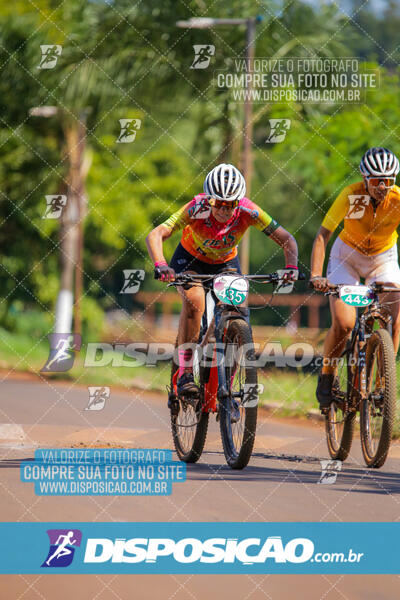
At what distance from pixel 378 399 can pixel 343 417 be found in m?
0.64

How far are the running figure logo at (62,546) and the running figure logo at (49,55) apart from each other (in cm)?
1640

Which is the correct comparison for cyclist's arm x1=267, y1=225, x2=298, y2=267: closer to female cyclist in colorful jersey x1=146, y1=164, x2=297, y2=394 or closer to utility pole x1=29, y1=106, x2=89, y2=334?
female cyclist in colorful jersey x1=146, y1=164, x2=297, y2=394

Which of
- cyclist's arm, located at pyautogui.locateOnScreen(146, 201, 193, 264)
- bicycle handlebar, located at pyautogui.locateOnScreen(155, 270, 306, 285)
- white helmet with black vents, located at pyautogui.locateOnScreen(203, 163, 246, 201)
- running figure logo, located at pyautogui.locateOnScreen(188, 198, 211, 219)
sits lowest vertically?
bicycle handlebar, located at pyautogui.locateOnScreen(155, 270, 306, 285)

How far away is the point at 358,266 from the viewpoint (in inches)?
317

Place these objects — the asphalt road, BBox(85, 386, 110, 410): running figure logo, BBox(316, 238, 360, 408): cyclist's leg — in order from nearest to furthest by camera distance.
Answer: the asphalt road → BBox(316, 238, 360, 408): cyclist's leg → BBox(85, 386, 110, 410): running figure logo

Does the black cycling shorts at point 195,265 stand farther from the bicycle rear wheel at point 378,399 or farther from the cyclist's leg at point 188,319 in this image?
the bicycle rear wheel at point 378,399

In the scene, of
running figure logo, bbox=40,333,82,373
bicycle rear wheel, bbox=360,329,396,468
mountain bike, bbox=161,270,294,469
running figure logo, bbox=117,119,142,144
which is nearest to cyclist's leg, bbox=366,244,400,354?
bicycle rear wheel, bbox=360,329,396,468

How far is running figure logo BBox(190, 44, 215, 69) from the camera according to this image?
19472 millimetres

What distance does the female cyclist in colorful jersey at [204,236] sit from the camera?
7.29 m

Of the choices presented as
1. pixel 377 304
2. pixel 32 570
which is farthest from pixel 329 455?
pixel 32 570

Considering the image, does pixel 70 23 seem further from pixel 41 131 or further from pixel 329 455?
pixel 329 455

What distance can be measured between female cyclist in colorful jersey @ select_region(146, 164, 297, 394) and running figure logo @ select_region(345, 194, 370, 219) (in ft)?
1.84

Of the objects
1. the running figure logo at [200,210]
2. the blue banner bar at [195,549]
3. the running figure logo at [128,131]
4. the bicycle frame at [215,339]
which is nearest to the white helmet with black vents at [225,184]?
the running figure logo at [200,210]
